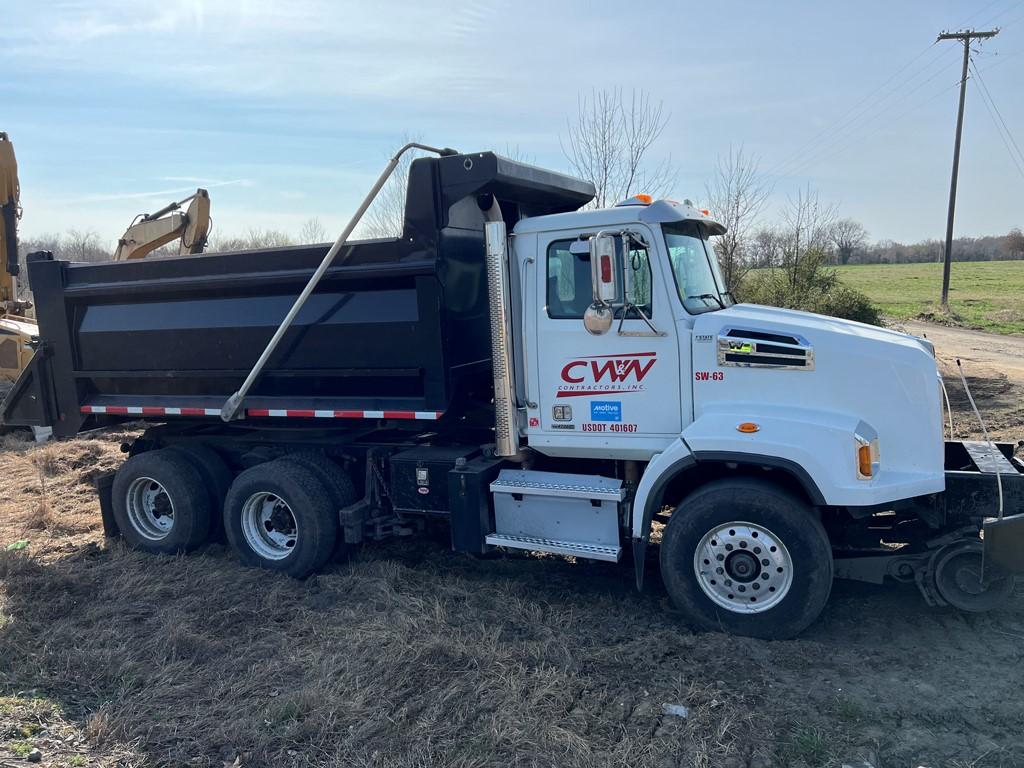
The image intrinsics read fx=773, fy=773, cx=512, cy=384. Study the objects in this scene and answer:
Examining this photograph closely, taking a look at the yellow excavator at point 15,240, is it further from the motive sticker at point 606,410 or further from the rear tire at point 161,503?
the motive sticker at point 606,410

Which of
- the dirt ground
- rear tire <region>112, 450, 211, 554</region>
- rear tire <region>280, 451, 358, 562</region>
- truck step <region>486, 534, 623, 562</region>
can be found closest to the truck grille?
truck step <region>486, 534, 623, 562</region>

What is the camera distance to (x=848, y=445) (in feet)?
14.8

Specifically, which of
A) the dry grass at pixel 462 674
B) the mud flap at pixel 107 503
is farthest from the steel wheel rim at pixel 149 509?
the dry grass at pixel 462 674

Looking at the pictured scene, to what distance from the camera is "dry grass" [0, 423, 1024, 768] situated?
376cm

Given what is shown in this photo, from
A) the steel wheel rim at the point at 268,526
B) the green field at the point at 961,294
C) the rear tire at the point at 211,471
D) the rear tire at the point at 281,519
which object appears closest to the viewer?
the rear tire at the point at 281,519

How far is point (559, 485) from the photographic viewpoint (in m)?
5.39

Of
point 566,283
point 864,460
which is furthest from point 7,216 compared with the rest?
point 864,460

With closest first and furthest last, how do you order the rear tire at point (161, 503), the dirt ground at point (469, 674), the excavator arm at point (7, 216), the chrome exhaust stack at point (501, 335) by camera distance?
the dirt ground at point (469, 674)
the chrome exhaust stack at point (501, 335)
the rear tire at point (161, 503)
the excavator arm at point (7, 216)

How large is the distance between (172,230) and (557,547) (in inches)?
252

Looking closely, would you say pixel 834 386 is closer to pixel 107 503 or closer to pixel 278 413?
pixel 278 413

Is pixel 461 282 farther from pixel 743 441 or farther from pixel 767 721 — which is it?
pixel 767 721

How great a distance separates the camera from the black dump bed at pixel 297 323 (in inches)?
214

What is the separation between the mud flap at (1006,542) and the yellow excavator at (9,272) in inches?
511

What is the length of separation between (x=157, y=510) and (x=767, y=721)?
5516mm
